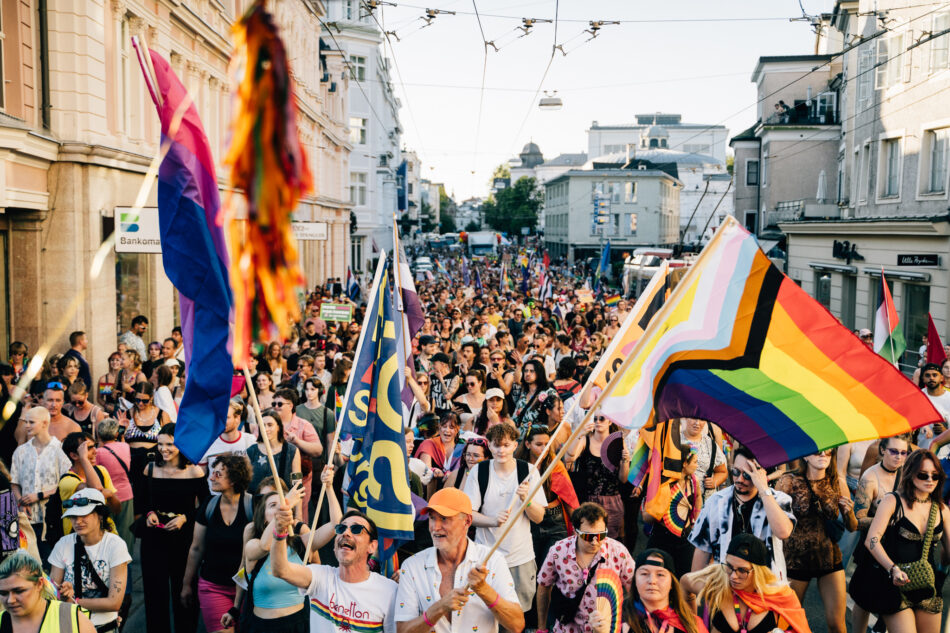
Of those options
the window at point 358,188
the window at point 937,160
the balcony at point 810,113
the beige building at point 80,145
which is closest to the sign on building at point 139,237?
the beige building at point 80,145

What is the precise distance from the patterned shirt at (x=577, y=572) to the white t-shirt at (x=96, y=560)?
2566 millimetres

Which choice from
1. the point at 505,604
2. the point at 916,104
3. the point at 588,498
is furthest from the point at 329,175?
the point at 505,604

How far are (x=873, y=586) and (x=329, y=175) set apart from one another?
37.0 metres

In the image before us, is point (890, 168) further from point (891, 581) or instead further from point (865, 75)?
point (891, 581)

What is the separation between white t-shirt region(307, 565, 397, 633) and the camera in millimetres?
4438

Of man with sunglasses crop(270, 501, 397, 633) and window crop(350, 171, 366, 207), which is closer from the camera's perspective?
man with sunglasses crop(270, 501, 397, 633)

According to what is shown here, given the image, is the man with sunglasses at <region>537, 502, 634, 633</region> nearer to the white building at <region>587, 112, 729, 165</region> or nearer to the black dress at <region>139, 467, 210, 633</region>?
the black dress at <region>139, 467, 210, 633</region>

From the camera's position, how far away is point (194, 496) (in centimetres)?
654

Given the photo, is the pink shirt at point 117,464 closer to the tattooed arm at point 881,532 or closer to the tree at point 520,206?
the tattooed arm at point 881,532

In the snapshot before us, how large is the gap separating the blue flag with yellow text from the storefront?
46.4 feet

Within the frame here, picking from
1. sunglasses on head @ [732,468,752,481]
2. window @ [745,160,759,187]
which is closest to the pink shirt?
sunglasses on head @ [732,468,752,481]

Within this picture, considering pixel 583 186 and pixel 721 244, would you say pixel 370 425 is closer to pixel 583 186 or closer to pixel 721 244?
pixel 721 244

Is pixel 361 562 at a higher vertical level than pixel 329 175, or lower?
lower

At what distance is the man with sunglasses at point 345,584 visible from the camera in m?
4.44
